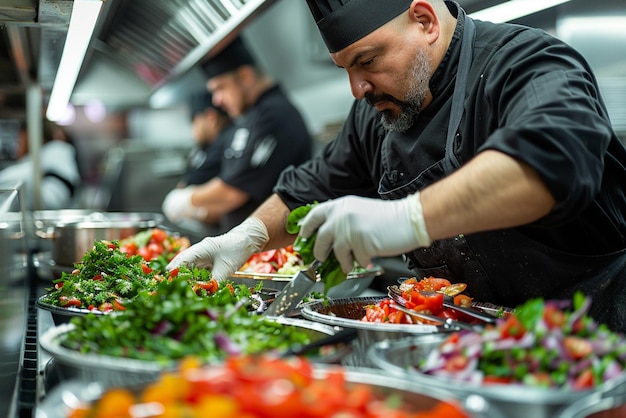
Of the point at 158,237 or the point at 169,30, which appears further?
the point at 169,30

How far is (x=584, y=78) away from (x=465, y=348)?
0.92 metres

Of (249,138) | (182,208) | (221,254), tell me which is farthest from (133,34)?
(221,254)

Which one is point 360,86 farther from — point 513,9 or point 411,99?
point 513,9

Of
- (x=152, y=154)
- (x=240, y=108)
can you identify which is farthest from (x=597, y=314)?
(x=152, y=154)

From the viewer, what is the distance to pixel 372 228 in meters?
1.85

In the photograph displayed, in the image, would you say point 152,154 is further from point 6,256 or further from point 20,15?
point 6,256

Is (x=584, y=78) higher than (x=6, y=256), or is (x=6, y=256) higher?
(x=584, y=78)

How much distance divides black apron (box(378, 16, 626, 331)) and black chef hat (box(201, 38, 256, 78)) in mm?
3507

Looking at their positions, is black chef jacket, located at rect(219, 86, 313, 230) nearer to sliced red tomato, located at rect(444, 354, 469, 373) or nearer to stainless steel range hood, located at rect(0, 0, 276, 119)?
stainless steel range hood, located at rect(0, 0, 276, 119)

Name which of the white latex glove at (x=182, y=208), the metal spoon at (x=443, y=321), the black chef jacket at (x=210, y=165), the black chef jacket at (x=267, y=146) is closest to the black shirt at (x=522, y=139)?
the metal spoon at (x=443, y=321)

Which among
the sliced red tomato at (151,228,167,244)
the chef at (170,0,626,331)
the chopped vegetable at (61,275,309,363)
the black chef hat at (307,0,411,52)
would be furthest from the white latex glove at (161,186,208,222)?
the chopped vegetable at (61,275,309,363)

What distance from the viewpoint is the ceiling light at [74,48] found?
8.46ft

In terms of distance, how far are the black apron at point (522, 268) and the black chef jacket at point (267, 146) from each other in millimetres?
3023

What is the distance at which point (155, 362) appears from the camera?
1.43m
